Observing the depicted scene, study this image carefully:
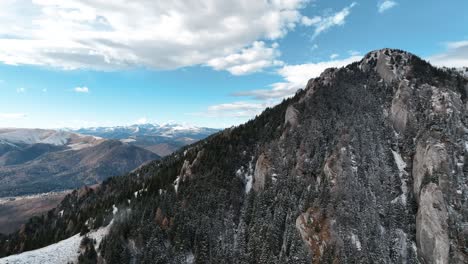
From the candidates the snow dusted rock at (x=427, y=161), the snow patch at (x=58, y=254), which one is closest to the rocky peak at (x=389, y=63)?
the snow dusted rock at (x=427, y=161)

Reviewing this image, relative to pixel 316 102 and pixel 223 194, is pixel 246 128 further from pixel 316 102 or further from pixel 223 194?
pixel 223 194

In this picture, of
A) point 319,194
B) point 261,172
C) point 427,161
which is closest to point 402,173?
point 427,161

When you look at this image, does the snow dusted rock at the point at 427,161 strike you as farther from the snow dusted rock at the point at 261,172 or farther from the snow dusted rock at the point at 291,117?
the snow dusted rock at the point at 261,172

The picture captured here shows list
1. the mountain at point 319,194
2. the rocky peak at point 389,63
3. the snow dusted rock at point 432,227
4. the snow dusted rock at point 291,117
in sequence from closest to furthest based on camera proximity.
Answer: the snow dusted rock at point 432,227, the mountain at point 319,194, the snow dusted rock at point 291,117, the rocky peak at point 389,63

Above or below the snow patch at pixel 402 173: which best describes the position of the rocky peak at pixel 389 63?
above

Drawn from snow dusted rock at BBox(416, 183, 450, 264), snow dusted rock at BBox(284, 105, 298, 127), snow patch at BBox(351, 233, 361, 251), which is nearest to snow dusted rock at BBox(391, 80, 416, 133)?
snow dusted rock at BBox(416, 183, 450, 264)

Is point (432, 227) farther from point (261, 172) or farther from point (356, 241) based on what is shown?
point (261, 172)

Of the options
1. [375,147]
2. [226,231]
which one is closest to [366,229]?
[375,147]

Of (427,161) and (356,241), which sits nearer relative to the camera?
(356,241)
